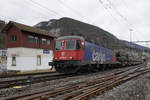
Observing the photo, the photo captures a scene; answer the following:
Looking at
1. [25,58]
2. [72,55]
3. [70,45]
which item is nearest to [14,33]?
[25,58]

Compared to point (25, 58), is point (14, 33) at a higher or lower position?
higher

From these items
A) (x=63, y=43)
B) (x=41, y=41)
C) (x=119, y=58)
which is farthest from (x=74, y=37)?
(x=41, y=41)

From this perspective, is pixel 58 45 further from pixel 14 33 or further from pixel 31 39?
pixel 14 33

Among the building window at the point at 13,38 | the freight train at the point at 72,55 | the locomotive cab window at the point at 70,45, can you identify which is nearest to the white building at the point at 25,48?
the building window at the point at 13,38

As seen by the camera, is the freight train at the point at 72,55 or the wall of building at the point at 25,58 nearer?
the freight train at the point at 72,55

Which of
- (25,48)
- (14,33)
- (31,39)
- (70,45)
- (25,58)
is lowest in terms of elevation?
(25,58)

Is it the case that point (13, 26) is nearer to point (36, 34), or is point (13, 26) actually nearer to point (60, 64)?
point (36, 34)

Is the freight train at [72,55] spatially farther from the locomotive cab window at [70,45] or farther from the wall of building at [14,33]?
the wall of building at [14,33]

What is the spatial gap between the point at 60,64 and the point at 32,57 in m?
13.7

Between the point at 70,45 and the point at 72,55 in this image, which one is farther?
the point at 70,45

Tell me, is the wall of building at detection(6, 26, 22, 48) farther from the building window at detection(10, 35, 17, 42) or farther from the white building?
the building window at detection(10, 35, 17, 42)

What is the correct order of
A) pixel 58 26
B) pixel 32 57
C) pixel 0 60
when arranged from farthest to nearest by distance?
pixel 58 26 → pixel 32 57 → pixel 0 60

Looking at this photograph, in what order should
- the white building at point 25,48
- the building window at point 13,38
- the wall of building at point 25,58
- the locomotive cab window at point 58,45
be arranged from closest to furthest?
the locomotive cab window at point 58,45 → the wall of building at point 25,58 → the white building at point 25,48 → the building window at point 13,38

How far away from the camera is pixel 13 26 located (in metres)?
26.9
